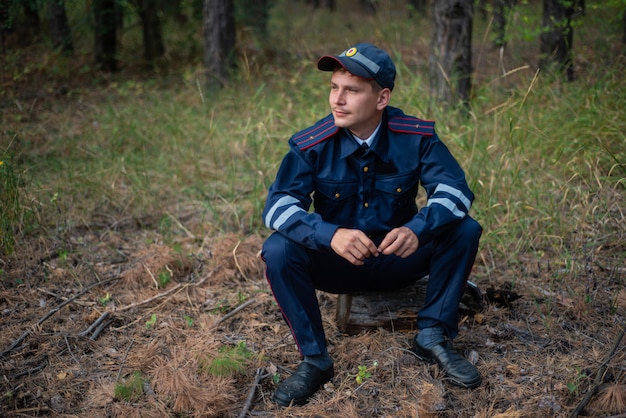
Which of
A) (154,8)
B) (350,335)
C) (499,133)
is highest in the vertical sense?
(154,8)

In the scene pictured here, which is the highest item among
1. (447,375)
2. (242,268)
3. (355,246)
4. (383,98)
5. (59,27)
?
(383,98)

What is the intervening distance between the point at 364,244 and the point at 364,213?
0.44m

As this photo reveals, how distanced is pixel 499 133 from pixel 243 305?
2.63 meters

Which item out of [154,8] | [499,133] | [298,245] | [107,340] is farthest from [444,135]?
[154,8]

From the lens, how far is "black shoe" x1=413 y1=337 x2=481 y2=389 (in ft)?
8.71

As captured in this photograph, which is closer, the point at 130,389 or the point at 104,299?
the point at 130,389

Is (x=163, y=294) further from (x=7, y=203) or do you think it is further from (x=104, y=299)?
(x=7, y=203)

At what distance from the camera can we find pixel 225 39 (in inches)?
304

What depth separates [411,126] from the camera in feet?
9.21

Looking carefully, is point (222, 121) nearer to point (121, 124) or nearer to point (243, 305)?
point (121, 124)

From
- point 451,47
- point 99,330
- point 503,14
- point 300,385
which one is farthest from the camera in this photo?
point 503,14

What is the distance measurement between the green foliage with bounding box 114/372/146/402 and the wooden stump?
1.08m

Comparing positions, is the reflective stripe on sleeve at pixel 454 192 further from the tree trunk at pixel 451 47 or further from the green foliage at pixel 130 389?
the tree trunk at pixel 451 47

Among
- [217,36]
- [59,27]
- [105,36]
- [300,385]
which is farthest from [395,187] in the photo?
[105,36]
